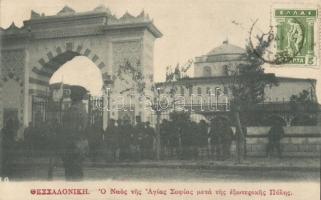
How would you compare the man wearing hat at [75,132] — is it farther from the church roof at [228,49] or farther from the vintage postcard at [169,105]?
the church roof at [228,49]

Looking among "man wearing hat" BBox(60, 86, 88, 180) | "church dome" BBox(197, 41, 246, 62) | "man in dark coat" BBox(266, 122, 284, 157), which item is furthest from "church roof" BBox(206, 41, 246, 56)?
"man wearing hat" BBox(60, 86, 88, 180)

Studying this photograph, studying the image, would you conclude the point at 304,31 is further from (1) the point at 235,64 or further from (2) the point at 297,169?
(2) the point at 297,169

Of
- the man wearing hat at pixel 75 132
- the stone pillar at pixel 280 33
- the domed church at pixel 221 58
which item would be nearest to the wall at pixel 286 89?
the stone pillar at pixel 280 33

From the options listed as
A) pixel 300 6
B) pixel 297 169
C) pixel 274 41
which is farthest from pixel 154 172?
pixel 300 6

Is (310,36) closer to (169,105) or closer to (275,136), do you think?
(275,136)

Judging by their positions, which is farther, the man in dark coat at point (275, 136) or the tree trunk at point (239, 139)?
the man in dark coat at point (275, 136)

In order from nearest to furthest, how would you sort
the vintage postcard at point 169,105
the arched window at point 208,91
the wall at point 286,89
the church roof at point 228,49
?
the vintage postcard at point 169,105, the wall at point 286,89, the church roof at point 228,49, the arched window at point 208,91

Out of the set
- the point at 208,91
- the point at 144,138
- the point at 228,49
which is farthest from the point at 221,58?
the point at 144,138

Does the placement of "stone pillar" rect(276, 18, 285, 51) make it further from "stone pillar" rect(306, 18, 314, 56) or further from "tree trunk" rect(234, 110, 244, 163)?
"tree trunk" rect(234, 110, 244, 163)
